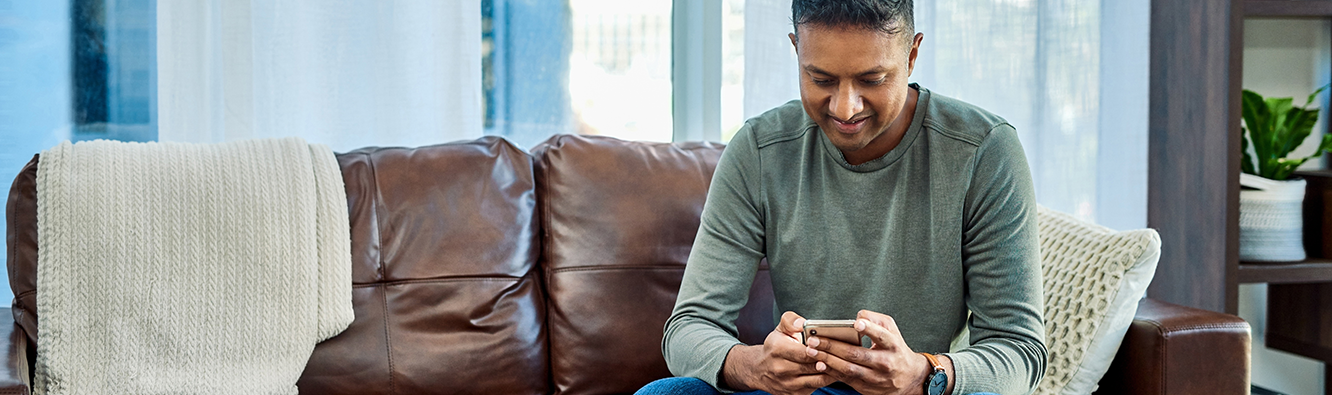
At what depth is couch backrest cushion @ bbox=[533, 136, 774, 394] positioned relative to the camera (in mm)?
1668

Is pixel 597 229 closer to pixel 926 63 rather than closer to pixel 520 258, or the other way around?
pixel 520 258

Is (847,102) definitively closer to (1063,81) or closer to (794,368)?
(794,368)

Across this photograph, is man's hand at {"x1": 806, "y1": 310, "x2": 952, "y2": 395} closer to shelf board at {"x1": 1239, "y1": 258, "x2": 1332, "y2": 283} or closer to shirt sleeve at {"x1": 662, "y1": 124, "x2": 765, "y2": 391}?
shirt sleeve at {"x1": 662, "y1": 124, "x2": 765, "y2": 391}

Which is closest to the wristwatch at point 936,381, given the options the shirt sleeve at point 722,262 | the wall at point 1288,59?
the shirt sleeve at point 722,262

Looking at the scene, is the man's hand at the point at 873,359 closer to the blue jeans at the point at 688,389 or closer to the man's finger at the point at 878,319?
the man's finger at the point at 878,319

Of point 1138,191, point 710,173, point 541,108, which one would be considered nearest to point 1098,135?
point 1138,191

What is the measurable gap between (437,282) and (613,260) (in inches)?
12.3

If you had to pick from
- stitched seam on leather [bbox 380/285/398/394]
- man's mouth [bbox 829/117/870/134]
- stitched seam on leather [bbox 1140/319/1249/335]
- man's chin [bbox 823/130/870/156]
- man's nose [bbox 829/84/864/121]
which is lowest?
stitched seam on leather [bbox 380/285/398/394]

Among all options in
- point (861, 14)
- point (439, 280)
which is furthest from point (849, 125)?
point (439, 280)

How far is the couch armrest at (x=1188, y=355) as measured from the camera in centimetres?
138

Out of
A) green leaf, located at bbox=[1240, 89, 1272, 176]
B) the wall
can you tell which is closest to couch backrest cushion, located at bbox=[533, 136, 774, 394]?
green leaf, located at bbox=[1240, 89, 1272, 176]

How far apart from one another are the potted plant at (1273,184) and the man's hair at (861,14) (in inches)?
58.9

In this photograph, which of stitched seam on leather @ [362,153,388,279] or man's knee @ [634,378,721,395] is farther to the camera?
stitched seam on leather @ [362,153,388,279]

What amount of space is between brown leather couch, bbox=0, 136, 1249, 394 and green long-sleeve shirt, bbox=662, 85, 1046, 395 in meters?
0.34
